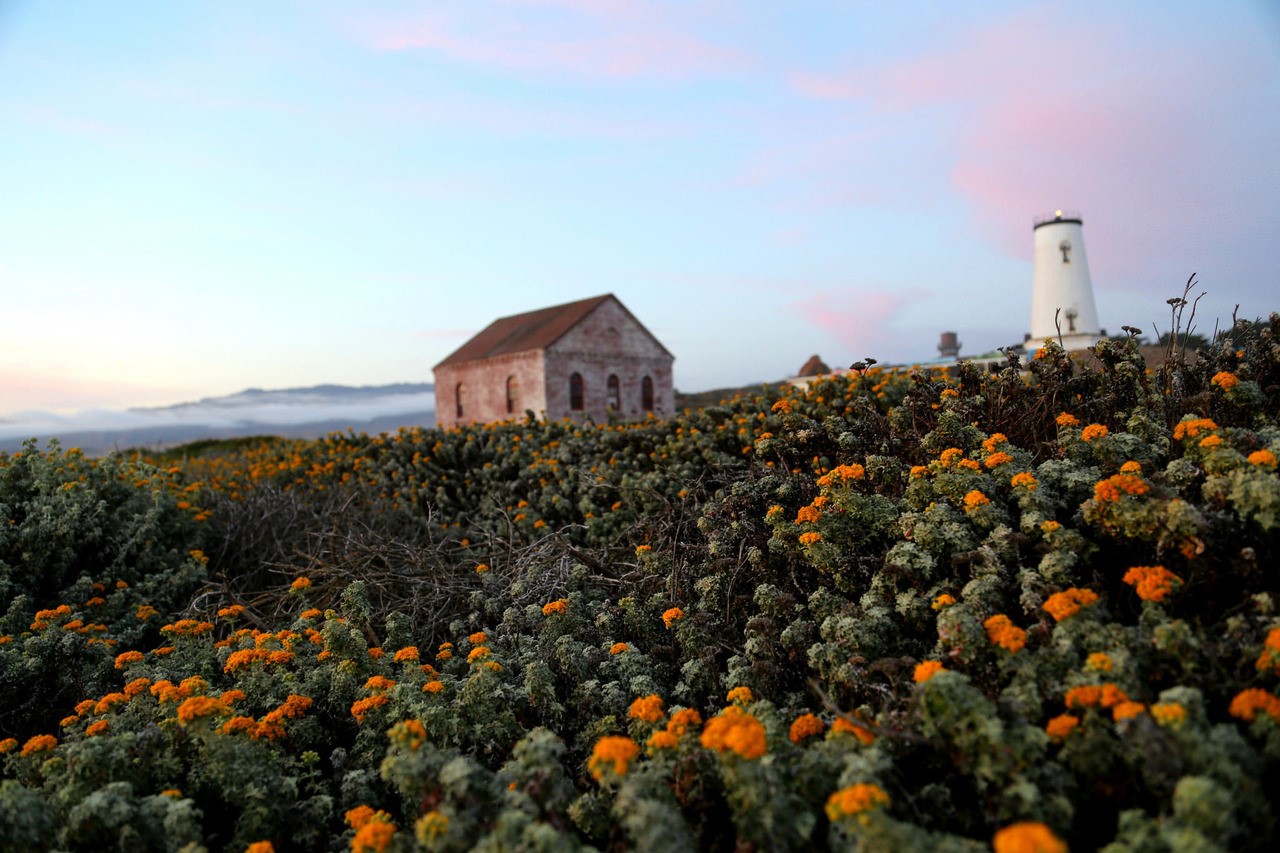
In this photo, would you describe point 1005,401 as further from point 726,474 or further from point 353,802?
point 353,802

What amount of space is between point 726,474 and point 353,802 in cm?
330

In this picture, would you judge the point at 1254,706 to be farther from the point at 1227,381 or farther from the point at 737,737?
the point at 1227,381

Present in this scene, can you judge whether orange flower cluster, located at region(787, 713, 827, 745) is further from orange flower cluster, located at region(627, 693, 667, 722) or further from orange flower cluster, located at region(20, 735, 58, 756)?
orange flower cluster, located at region(20, 735, 58, 756)

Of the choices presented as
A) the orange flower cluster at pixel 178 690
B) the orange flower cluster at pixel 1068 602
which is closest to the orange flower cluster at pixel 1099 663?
the orange flower cluster at pixel 1068 602

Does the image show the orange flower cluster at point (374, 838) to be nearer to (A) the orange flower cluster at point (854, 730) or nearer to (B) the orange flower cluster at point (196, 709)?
(B) the orange flower cluster at point (196, 709)

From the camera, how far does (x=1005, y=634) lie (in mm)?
2355

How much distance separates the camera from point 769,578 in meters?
3.74

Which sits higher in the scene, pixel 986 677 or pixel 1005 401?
pixel 1005 401

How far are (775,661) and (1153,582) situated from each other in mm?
1336

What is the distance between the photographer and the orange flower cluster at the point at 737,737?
1908mm

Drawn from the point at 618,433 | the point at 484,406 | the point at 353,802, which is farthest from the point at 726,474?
the point at 484,406

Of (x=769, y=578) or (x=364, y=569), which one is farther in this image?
(x=364, y=569)

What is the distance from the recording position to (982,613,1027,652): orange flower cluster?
2.32 metres

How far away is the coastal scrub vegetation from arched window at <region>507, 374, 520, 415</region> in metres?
23.7
